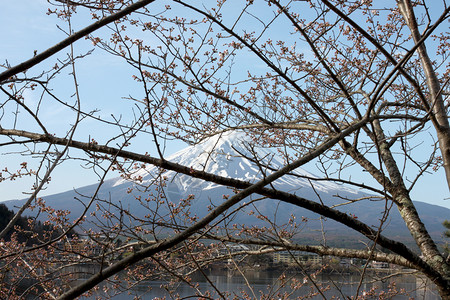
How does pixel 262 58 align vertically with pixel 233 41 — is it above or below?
below

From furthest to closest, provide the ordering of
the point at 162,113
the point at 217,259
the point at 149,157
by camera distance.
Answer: the point at 162,113 → the point at 217,259 → the point at 149,157

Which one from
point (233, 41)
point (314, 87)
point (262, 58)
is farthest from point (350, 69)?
point (262, 58)

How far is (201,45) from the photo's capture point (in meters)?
4.32

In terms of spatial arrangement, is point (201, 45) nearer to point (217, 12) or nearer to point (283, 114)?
point (217, 12)

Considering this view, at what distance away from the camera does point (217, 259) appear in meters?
4.46

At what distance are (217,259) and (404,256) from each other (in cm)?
174

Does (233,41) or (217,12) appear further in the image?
(233,41)

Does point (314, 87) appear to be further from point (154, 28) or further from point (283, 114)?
point (154, 28)

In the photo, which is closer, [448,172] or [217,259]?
[448,172]

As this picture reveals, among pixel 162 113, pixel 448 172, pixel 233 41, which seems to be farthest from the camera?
pixel 162 113

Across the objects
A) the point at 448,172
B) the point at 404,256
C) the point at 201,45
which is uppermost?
the point at 201,45

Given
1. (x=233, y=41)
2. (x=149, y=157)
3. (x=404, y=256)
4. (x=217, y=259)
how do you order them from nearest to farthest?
(x=149, y=157), (x=404, y=256), (x=217, y=259), (x=233, y=41)

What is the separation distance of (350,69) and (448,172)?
2174 mm

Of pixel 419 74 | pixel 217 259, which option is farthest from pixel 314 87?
pixel 217 259
